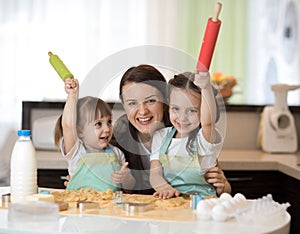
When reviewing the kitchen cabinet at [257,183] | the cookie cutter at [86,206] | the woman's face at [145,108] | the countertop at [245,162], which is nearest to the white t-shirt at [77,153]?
the woman's face at [145,108]

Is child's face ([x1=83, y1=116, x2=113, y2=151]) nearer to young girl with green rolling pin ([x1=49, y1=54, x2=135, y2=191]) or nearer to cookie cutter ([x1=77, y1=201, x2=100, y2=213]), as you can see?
young girl with green rolling pin ([x1=49, y1=54, x2=135, y2=191])

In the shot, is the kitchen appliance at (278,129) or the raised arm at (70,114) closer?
the raised arm at (70,114)

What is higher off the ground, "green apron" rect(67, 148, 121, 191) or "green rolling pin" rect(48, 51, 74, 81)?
"green rolling pin" rect(48, 51, 74, 81)

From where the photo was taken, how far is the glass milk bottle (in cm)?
167

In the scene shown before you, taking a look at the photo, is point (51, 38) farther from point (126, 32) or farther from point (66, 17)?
point (126, 32)

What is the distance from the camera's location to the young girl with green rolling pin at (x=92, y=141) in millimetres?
1809

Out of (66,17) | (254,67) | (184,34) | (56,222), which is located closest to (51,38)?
(66,17)

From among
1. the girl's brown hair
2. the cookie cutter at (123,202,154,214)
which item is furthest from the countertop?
the cookie cutter at (123,202,154,214)

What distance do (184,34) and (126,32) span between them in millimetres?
743

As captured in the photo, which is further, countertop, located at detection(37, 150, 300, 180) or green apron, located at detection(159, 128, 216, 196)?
countertop, located at detection(37, 150, 300, 180)

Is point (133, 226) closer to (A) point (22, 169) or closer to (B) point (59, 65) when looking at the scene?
(A) point (22, 169)

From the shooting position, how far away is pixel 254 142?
3555 millimetres

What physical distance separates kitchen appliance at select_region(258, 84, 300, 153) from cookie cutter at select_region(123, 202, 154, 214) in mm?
1850

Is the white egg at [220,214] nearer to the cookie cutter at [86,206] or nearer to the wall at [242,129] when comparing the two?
the cookie cutter at [86,206]
